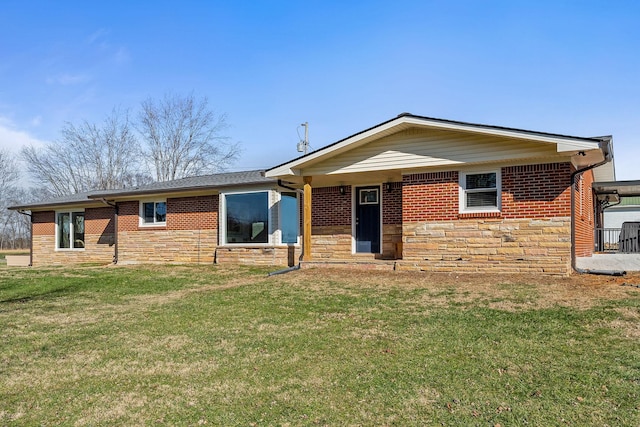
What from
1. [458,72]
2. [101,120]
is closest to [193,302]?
[458,72]

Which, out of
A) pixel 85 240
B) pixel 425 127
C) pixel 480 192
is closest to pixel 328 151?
pixel 425 127

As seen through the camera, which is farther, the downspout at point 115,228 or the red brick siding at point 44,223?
the red brick siding at point 44,223

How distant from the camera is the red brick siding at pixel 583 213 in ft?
39.1

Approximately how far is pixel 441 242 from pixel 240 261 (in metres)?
6.83

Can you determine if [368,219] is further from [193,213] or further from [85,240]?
[85,240]

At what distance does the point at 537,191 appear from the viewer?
32.7 ft

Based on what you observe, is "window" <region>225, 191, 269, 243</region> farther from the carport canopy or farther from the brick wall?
the carport canopy

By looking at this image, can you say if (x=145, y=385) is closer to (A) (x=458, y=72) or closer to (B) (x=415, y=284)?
(B) (x=415, y=284)

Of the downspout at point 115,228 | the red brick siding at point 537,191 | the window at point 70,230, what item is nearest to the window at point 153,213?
the downspout at point 115,228

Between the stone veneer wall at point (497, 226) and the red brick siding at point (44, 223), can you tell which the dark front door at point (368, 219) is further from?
the red brick siding at point (44, 223)

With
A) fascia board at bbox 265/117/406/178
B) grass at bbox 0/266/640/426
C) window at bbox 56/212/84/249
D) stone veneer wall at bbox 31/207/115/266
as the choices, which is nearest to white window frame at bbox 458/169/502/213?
fascia board at bbox 265/117/406/178

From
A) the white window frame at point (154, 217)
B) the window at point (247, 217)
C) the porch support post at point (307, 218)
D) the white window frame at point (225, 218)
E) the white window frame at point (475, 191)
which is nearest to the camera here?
the white window frame at point (475, 191)

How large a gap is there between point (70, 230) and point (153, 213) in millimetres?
5565

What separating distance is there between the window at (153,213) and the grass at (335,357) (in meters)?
8.39
